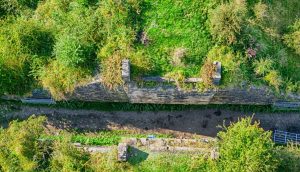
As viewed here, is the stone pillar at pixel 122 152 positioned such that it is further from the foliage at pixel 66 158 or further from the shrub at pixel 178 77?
the shrub at pixel 178 77

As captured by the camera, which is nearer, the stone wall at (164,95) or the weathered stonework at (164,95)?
the weathered stonework at (164,95)

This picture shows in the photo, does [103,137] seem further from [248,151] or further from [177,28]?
[248,151]

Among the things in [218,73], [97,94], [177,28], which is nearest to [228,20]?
[177,28]

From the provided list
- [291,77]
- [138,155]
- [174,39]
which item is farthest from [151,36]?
[291,77]

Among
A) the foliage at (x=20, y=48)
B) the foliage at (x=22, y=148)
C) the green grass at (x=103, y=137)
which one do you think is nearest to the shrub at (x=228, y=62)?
the green grass at (x=103, y=137)

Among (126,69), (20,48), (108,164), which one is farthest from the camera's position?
(20,48)
